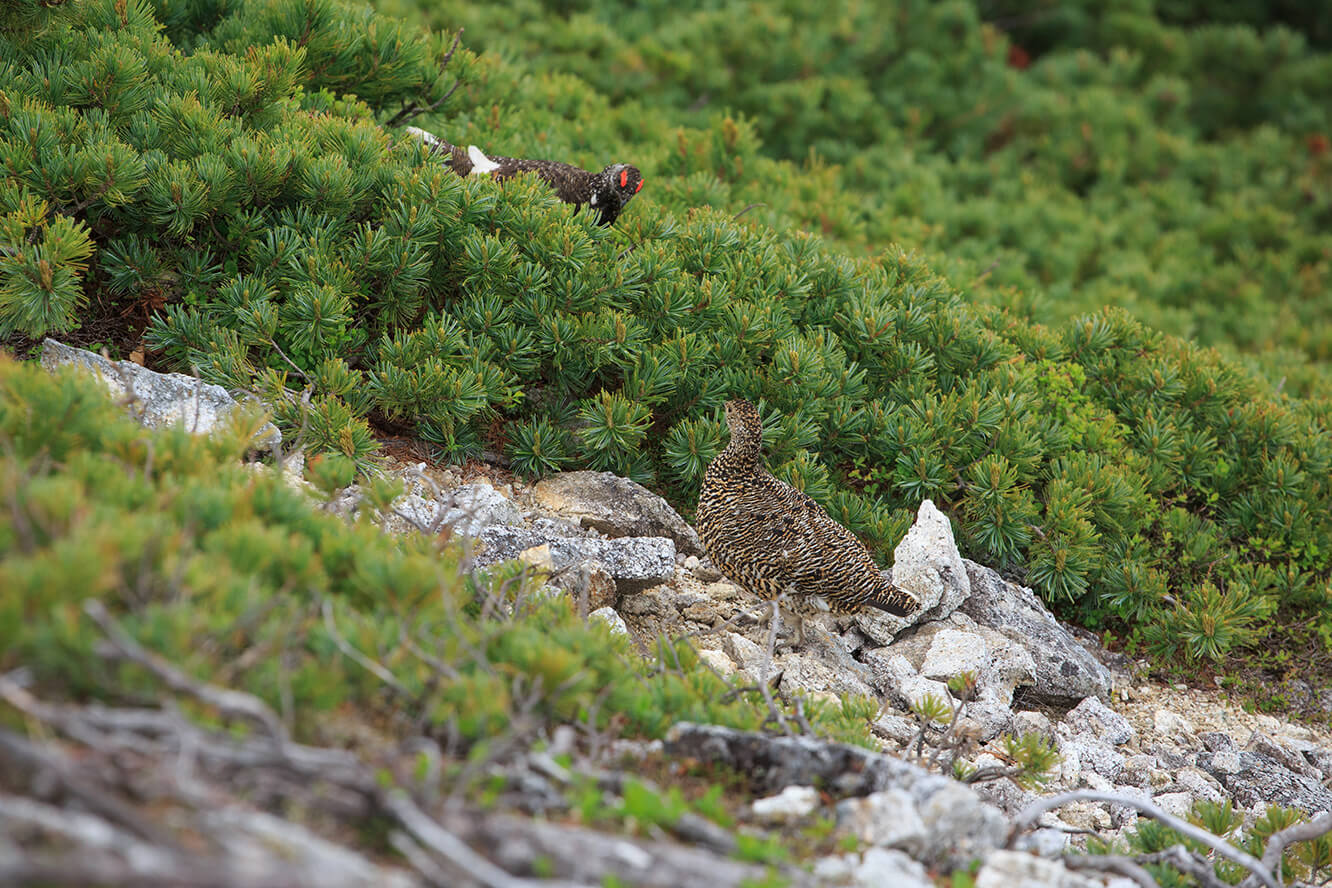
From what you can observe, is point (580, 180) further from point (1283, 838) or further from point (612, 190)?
point (1283, 838)

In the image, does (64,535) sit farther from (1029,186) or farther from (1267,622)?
(1029,186)

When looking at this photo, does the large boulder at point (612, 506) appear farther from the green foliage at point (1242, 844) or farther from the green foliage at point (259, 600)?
the green foliage at point (1242, 844)

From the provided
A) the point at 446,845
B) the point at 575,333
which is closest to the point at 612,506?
the point at 575,333

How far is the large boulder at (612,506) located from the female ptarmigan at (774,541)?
0.39 meters

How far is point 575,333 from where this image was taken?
4352 millimetres

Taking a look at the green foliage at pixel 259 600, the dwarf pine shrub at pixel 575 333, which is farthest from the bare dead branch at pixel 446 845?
the dwarf pine shrub at pixel 575 333

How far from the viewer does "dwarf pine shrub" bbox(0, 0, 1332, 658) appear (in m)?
4.05

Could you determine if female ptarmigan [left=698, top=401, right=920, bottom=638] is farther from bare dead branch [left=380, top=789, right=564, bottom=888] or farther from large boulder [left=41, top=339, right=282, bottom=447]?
bare dead branch [left=380, top=789, right=564, bottom=888]

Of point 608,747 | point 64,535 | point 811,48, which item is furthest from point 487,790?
point 811,48

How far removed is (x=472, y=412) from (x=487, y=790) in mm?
2284

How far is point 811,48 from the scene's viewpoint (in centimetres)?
860

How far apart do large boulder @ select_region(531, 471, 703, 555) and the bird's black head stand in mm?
1506

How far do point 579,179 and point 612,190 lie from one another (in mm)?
182

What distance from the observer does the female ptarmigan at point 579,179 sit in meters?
5.04
